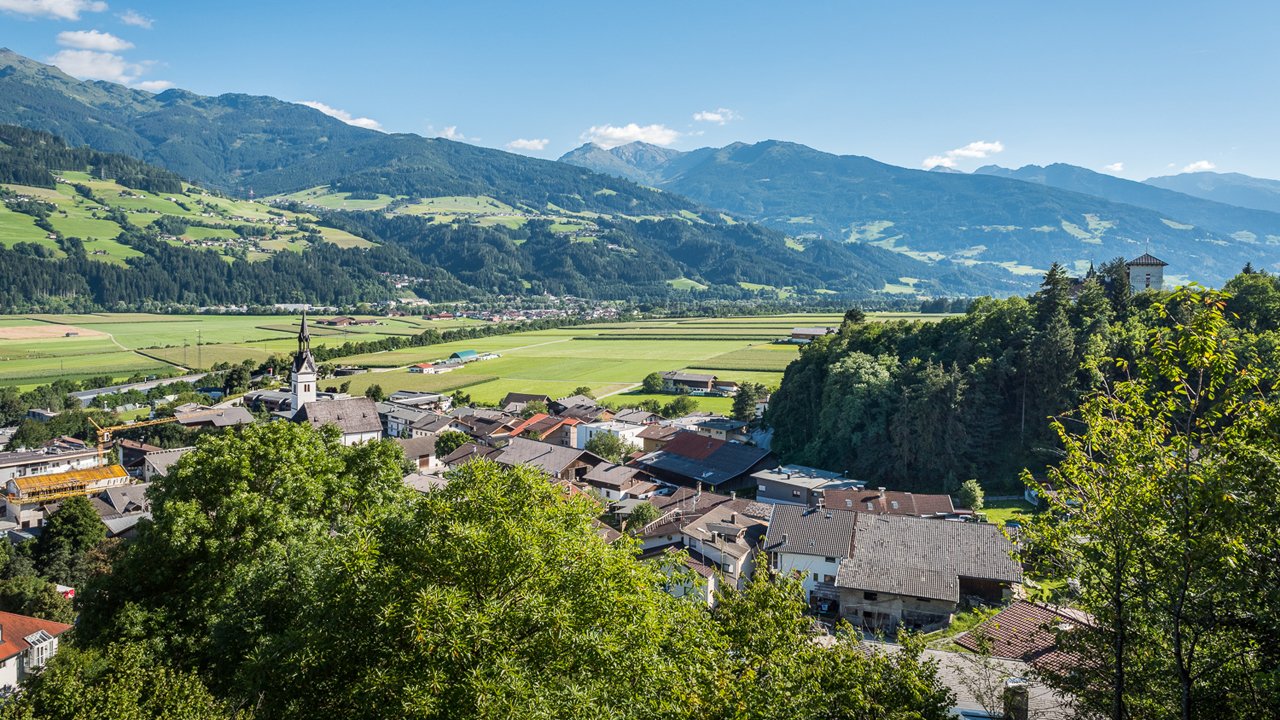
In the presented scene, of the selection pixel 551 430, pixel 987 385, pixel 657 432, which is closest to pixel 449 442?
pixel 551 430

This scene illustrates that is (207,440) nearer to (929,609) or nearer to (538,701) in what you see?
(538,701)

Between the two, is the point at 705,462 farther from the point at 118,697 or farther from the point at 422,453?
the point at 118,697

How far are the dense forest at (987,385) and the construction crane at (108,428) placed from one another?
169 ft

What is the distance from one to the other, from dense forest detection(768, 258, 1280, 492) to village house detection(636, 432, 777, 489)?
4.01 meters

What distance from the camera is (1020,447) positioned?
46.2 m

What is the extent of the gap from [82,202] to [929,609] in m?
224

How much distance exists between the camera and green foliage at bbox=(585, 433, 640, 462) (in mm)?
55312

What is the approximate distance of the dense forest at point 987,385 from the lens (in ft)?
148

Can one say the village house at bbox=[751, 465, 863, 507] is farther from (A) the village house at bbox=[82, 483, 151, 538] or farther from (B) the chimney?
(A) the village house at bbox=[82, 483, 151, 538]

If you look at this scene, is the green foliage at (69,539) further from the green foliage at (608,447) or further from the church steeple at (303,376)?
the green foliage at (608,447)

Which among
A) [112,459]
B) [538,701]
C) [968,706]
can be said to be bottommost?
[112,459]

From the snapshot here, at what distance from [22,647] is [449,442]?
31724mm

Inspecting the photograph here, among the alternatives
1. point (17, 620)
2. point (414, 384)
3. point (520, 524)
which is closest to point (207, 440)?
point (520, 524)

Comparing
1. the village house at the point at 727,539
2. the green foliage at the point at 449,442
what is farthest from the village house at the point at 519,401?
the village house at the point at 727,539
